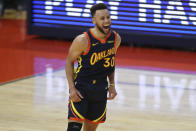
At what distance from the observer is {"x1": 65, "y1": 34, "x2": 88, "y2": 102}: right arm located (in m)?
3.06

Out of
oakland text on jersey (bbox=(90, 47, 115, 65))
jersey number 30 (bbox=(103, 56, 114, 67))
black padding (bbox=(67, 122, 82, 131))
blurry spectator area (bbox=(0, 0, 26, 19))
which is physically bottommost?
blurry spectator area (bbox=(0, 0, 26, 19))

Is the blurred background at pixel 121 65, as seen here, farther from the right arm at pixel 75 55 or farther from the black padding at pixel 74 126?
the right arm at pixel 75 55

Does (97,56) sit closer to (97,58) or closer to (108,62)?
(97,58)

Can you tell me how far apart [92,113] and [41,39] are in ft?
24.3

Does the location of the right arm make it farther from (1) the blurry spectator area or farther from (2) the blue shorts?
(1) the blurry spectator area

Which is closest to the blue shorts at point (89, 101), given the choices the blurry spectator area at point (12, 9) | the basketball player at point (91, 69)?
the basketball player at point (91, 69)

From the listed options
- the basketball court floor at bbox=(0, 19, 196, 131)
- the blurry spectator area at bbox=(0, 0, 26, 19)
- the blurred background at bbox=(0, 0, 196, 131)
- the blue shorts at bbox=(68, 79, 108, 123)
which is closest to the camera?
the blue shorts at bbox=(68, 79, 108, 123)

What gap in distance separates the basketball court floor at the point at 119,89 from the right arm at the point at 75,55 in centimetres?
135

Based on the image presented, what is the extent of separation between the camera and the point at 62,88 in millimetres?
6109

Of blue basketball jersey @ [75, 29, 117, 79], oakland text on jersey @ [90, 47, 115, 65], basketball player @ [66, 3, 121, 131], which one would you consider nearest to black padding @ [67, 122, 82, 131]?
basketball player @ [66, 3, 121, 131]

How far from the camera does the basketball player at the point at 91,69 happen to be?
306 cm

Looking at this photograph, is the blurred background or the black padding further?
the blurred background

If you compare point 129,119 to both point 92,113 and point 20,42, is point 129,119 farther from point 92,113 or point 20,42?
point 20,42

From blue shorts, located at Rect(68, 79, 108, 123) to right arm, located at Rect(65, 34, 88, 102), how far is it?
0.21ft
